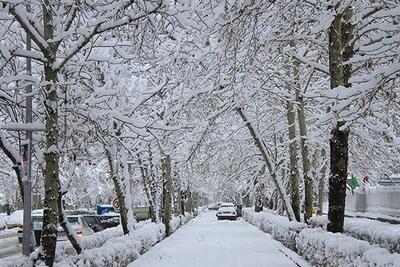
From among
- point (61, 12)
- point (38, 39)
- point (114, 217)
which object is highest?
point (61, 12)

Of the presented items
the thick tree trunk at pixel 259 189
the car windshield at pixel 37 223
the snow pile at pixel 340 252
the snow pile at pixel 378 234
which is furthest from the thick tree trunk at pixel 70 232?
the thick tree trunk at pixel 259 189

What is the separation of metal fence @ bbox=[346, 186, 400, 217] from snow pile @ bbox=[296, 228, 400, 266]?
51.6 feet

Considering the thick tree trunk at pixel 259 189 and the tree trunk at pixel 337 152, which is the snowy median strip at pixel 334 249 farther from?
the thick tree trunk at pixel 259 189

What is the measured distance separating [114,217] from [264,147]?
1747 cm

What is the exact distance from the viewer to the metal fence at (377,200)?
2932 cm

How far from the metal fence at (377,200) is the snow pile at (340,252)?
619 inches

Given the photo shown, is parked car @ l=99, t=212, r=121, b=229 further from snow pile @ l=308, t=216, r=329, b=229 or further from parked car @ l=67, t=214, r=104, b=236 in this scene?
snow pile @ l=308, t=216, r=329, b=229

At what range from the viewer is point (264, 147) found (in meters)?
22.4

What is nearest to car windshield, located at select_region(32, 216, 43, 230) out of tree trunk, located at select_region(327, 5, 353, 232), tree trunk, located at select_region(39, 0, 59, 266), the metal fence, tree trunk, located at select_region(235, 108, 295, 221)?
tree trunk, located at select_region(235, 108, 295, 221)

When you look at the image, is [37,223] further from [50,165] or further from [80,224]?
[50,165]

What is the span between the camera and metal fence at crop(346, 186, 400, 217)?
2932cm

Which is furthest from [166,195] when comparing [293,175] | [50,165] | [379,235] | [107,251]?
[50,165]

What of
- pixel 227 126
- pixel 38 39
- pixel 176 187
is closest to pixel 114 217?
pixel 176 187

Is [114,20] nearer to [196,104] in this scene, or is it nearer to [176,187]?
[196,104]
